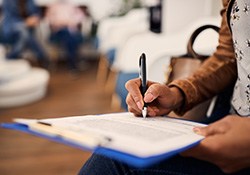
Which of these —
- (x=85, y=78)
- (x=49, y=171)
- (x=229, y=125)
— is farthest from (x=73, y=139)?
(x=85, y=78)

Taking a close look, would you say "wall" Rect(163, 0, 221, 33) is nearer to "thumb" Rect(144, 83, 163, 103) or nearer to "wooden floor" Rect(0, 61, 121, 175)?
"wooden floor" Rect(0, 61, 121, 175)

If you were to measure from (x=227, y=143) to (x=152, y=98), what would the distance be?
195 mm

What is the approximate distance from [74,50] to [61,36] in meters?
0.24

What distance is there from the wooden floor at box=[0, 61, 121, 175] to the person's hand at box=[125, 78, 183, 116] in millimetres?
1087

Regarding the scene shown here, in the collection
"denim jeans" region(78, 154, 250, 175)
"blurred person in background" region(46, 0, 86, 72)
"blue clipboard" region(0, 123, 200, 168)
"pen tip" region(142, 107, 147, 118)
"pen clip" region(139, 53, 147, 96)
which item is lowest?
"blurred person in background" region(46, 0, 86, 72)

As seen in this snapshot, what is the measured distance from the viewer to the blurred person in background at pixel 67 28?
4.31 metres

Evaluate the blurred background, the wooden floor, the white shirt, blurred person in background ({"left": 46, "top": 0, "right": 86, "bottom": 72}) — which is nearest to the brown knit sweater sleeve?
the white shirt

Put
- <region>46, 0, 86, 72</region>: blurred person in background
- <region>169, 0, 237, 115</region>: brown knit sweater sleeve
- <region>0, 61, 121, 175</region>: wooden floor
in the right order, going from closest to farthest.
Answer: <region>169, 0, 237, 115</region>: brown knit sweater sleeve
<region>0, 61, 121, 175</region>: wooden floor
<region>46, 0, 86, 72</region>: blurred person in background

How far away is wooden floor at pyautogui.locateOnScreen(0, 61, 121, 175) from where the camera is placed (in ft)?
5.80

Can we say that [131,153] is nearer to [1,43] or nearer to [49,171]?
[49,171]

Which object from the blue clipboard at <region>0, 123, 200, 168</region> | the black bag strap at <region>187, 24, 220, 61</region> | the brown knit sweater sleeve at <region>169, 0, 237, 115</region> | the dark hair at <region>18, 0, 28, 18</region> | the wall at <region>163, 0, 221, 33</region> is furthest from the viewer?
the dark hair at <region>18, 0, 28, 18</region>

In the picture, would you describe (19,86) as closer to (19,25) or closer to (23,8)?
(19,25)

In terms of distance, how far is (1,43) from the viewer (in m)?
4.02

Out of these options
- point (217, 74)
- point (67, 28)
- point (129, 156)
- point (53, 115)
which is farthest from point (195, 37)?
point (67, 28)
